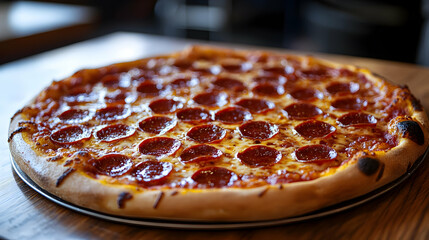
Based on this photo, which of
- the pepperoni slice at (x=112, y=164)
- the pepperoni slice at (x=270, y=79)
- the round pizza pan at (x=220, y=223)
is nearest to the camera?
the round pizza pan at (x=220, y=223)

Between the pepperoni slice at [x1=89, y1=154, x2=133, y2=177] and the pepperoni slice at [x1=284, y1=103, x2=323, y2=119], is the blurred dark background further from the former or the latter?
the pepperoni slice at [x1=89, y1=154, x2=133, y2=177]

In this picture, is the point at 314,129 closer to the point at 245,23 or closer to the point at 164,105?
the point at 164,105

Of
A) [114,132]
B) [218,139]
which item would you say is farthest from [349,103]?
[114,132]

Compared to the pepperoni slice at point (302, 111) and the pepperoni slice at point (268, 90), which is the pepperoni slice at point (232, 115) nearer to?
the pepperoni slice at point (302, 111)

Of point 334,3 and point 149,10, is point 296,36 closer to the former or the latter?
point 334,3

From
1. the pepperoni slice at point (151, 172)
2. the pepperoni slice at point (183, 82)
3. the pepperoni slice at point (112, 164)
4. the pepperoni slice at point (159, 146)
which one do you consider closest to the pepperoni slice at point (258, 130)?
the pepperoni slice at point (159, 146)

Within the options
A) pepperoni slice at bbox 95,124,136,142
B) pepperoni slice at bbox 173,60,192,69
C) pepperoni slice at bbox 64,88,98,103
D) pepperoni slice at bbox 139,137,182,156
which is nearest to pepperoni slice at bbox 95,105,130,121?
pepperoni slice at bbox 95,124,136,142
